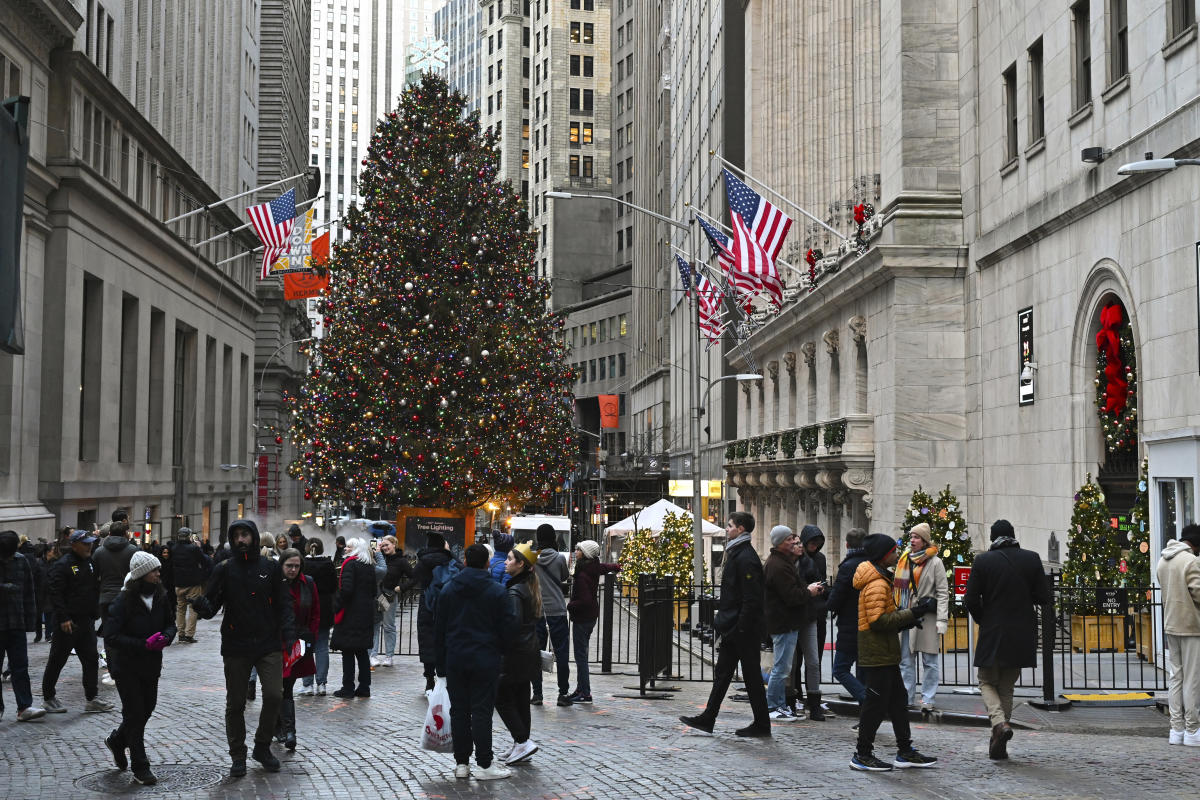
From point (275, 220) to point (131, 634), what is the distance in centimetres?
2768

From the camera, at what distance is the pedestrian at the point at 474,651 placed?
10422 millimetres

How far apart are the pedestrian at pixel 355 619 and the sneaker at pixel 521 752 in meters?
4.65

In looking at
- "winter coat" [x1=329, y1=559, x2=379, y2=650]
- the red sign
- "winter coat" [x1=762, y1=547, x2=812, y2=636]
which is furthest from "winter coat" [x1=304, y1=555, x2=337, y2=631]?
the red sign

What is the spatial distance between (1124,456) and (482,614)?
45.3 ft

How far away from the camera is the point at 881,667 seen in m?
10.9

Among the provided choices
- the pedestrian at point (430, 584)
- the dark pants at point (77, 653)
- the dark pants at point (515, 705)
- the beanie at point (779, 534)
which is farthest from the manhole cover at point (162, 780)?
the beanie at point (779, 534)

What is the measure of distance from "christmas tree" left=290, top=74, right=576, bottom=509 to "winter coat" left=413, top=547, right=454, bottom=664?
80.1 ft

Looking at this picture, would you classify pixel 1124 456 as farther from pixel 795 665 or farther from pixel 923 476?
pixel 795 665

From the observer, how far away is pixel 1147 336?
1881 centimetres

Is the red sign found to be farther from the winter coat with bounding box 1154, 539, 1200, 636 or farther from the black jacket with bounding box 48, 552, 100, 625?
the black jacket with bounding box 48, 552, 100, 625

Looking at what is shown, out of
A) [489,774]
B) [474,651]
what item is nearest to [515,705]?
[489,774]

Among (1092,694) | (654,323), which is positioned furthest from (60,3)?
(654,323)

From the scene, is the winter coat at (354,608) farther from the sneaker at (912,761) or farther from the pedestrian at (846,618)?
the sneaker at (912,761)

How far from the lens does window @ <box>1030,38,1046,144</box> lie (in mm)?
23875
